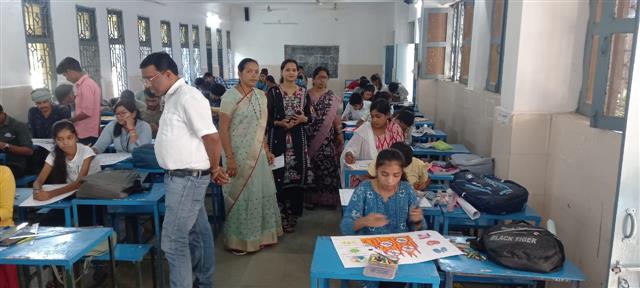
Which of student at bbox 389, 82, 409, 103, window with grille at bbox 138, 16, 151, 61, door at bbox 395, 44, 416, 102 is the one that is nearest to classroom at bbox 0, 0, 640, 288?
student at bbox 389, 82, 409, 103

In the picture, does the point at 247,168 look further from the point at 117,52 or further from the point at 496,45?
the point at 117,52

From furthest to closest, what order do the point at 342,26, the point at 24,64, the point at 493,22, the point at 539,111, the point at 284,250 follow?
the point at 342,26 → the point at 24,64 → the point at 493,22 → the point at 284,250 → the point at 539,111

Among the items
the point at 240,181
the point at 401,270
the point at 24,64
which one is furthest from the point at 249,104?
the point at 24,64

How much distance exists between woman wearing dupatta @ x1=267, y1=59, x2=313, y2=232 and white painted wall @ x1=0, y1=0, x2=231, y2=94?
3.49 metres

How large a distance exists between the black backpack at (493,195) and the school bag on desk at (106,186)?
2158 millimetres

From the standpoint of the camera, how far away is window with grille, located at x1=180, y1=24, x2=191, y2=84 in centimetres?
1245

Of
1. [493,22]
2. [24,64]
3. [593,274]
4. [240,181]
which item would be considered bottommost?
[593,274]

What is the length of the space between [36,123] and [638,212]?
5.45m

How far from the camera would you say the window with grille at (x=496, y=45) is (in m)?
4.69

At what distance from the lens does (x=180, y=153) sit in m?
2.62

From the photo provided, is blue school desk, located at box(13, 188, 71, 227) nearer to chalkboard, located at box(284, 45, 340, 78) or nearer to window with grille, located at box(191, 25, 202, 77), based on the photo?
window with grille, located at box(191, 25, 202, 77)

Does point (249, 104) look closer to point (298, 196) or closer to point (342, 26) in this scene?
point (298, 196)

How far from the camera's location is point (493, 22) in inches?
202

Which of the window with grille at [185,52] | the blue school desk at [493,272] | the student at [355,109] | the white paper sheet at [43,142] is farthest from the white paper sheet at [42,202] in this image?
the window with grille at [185,52]
